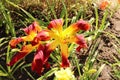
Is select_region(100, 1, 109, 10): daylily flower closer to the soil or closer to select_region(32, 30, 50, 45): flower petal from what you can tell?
the soil

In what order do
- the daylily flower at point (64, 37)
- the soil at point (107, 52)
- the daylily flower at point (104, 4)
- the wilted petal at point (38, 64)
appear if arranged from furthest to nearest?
1. the daylily flower at point (104, 4)
2. the soil at point (107, 52)
3. the daylily flower at point (64, 37)
4. the wilted petal at point (38, 64)

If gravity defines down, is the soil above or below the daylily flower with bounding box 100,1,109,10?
below

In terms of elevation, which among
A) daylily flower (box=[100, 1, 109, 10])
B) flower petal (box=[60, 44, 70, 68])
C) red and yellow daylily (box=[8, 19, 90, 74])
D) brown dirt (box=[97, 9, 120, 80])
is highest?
red and yellow daylily (box=[8, 19, 90, 74])

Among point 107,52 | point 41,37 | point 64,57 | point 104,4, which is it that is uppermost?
point 41,37

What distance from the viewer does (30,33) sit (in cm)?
161

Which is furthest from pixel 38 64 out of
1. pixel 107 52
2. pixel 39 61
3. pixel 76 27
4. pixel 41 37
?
pixel 107 52

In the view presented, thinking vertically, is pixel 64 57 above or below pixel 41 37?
below

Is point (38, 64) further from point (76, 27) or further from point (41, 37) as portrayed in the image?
point (76, 27)

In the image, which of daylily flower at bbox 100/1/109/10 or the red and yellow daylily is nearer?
the red and yellow daylily

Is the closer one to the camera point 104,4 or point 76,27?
point 76,27

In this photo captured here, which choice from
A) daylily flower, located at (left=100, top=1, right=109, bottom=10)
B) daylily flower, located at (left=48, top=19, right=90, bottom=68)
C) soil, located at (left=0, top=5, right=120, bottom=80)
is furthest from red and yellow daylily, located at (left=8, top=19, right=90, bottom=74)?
daylily flower, located at (left=100, top=1, right=109, bottom=10)

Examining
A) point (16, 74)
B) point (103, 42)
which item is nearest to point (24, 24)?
point (16, 74)

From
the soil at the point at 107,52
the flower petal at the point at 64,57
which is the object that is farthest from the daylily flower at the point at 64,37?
the soil at the point at 107,52

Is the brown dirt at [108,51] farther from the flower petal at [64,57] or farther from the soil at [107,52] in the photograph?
the flower petal at [64,57]
